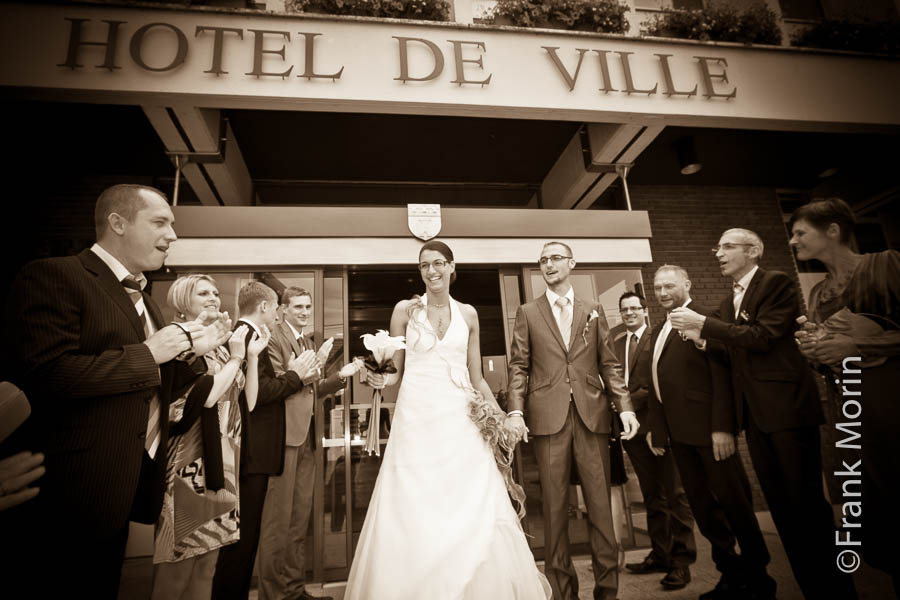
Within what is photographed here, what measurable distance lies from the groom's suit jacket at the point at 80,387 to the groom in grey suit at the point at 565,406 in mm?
2033

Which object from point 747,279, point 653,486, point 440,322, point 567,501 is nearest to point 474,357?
point 440,322

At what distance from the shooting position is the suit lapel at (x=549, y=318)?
10.6 feet

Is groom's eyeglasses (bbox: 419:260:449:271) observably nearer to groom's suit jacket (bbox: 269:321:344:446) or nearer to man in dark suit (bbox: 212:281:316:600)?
man in dark suit (bbox: 212:281:316:600)

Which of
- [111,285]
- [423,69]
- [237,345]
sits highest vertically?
[423,69]

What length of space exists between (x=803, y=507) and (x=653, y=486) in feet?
4.97

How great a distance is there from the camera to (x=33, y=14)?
4.23 metres

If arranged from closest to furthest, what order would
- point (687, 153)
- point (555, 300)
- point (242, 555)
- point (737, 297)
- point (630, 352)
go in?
point (242, 555)
point (737, 297)
point (555, 300)
point (630, 352)
point (687, 153)

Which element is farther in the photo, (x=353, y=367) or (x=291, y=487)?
(x=291, y=487)

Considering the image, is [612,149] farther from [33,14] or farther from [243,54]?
[33,14]

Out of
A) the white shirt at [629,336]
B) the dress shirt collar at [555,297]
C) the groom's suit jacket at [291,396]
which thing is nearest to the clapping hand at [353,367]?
the groom's suit jacket at [291,396]

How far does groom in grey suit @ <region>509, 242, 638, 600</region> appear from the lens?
2859 millimetres

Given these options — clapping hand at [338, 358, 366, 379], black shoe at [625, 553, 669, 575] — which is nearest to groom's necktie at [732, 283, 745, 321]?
black shoe at [625, 553, 669, 575]

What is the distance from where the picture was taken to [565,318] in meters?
3.35

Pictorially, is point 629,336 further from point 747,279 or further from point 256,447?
point 256,447
